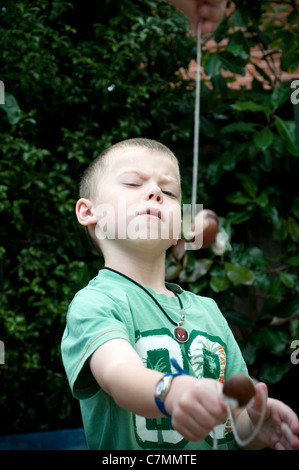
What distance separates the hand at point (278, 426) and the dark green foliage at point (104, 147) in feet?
4.54

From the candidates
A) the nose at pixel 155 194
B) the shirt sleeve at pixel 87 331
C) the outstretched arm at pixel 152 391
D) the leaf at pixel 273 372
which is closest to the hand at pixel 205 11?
the nose at pixel 155 194

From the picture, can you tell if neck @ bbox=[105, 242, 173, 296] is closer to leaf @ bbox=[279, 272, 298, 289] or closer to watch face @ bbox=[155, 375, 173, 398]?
watch face @ bbox=[155, 375, 173, 398]

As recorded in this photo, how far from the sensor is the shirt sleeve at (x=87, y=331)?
90 cm

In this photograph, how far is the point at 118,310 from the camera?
1.03 m

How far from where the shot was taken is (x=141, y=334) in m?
1.05

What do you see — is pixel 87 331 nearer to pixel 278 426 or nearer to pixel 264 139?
pixel 278 426

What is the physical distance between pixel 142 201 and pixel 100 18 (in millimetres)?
1949

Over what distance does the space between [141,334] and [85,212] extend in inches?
15.0

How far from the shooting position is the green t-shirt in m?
0.95

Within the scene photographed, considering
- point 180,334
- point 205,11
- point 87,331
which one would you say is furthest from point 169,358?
point 205,11

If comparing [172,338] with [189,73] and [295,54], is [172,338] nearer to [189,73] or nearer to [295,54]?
[295,54]

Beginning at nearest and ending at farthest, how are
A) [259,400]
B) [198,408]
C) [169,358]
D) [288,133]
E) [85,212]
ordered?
[198,408] < [259,400] < [169,358] < [85,212] < [288,133]

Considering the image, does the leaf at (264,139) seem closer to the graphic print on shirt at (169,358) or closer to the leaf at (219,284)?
the leaf at (219,284)

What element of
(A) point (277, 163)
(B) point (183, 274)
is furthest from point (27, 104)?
(A) point (277, 163)
